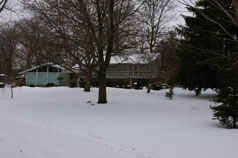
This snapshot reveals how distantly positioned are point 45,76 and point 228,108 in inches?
1302

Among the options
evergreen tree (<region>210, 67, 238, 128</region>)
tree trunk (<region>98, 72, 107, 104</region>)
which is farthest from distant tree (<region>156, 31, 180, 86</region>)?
evergreen tree (<region>210, 67, 238, 128</region>)

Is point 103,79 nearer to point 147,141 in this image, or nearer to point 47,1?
point 47,1

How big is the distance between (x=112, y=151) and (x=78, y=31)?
7757 mm

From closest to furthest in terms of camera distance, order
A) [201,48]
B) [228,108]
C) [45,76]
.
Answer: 1. [228,108]
2. [201,48]
3. [45,76]

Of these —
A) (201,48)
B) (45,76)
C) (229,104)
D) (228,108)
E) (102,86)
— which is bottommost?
(228,108)

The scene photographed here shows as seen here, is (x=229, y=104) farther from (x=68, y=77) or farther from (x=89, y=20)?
(x=68, y=77)

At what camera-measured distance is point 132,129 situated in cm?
766

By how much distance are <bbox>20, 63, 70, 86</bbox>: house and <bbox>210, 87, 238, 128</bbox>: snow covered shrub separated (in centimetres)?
3071

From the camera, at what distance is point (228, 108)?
26.1 feet

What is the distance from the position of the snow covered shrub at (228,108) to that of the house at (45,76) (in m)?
30.7

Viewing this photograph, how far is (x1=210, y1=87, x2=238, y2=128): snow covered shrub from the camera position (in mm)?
7965

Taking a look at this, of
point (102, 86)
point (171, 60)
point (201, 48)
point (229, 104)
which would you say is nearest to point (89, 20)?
point (102, 86)

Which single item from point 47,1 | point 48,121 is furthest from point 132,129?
point 47,1

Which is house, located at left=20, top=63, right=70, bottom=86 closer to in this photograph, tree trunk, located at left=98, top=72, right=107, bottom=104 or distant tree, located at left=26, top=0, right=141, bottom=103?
tree trunk, located at left=98, top=72, right=107, bottom=104
